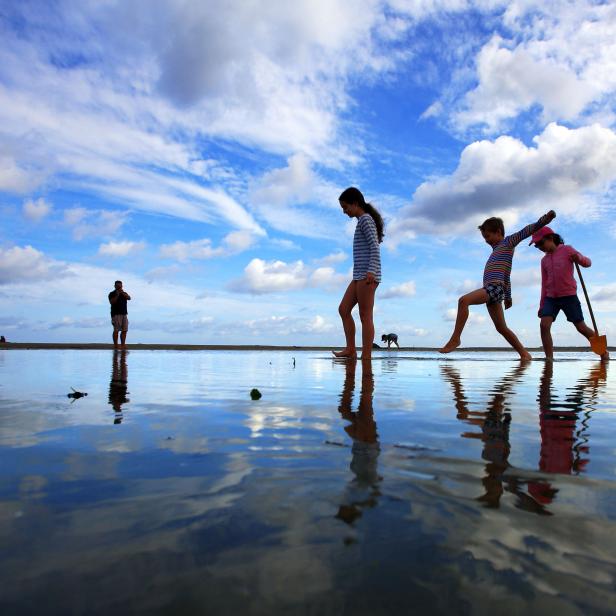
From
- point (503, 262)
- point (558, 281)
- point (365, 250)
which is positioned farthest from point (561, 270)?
point (365, 250)

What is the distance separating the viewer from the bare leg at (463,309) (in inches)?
313

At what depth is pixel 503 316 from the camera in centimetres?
852

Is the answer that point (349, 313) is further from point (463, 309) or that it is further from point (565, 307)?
point (565, 307)

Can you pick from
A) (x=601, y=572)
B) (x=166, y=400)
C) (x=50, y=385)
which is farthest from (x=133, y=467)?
(x=50, y=385)

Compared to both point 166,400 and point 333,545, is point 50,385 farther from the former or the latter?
point 333,545

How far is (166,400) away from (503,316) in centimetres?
689

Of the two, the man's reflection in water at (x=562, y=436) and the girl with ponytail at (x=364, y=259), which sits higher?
the girl with ponytail at (x=364, y=259)

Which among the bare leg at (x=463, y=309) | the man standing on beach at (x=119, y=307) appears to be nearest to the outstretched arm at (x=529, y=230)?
the bare leg at (x=463, y=309)

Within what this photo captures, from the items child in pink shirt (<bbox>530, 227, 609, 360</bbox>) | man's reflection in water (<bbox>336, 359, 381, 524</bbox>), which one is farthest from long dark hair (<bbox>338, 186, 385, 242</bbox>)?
man's reflection in water (<bbox>336, 359, 381, 524</bbox>)

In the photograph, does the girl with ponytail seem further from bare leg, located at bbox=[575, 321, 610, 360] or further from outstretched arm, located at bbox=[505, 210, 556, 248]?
bare leg, located at bbox=[575, 321, 610, 360]

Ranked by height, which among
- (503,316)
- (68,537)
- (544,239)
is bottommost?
(68,537)

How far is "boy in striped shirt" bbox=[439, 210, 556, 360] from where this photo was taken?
811cm

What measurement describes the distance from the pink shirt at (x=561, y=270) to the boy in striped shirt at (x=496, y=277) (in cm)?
202

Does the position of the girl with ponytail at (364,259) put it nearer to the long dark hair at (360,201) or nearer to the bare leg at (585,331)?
the long dark hair at (360,201)
